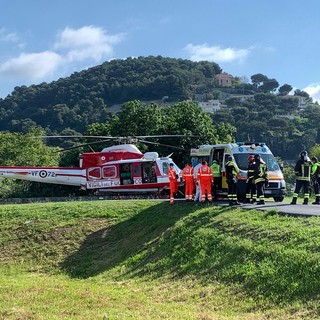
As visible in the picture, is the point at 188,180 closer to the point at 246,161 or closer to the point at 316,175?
the point at 246,161

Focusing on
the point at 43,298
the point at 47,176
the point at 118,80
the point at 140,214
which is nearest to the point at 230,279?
the point at 43,298

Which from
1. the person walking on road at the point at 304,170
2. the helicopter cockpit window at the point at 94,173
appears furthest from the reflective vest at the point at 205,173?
the helicopter cockpit window at the point at 94,173

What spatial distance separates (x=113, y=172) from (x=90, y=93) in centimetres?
11128

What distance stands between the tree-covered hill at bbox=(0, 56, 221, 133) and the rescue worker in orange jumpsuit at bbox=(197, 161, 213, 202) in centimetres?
9568

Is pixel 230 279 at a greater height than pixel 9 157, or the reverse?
pixel 9 157

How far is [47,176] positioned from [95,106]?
10047 centimetres

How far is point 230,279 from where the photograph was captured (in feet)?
32.8

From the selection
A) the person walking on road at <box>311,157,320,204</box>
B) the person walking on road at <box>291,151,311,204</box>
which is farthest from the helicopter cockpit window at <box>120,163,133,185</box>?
the person walking on road at <box>291,151,311,204</box>

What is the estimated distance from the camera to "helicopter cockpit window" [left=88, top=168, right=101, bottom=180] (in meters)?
30.2

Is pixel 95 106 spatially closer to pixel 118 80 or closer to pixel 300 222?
pixel 118 80

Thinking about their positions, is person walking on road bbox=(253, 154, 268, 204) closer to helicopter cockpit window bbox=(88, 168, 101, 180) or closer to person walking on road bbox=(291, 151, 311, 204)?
person walking on road bbox=(291, 151, 311, 204)

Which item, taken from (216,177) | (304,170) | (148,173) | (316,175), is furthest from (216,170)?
(148,173)

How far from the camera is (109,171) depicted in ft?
98.3

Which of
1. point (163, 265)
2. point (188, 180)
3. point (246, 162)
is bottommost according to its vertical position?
point (163, 265)
